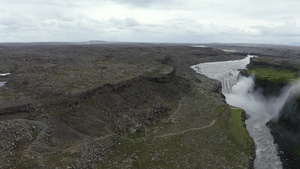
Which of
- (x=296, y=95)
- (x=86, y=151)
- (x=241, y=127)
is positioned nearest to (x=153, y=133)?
(x=86, y=151)

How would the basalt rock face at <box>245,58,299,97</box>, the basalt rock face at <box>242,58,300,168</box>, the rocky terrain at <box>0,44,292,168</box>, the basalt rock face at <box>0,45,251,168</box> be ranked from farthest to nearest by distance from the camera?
the basalt rock face at <box>245,58,299,97</box>
the basalt rock face at <box>242,58,300,168</box>
the rocky terrain at <box>0,44,292,168</box>
the basalt rock face at <box>0,45,251,168</box>

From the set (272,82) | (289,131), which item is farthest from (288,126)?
(272,82)

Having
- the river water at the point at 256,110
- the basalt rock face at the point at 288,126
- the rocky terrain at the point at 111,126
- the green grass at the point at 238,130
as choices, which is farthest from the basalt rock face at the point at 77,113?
the basalt rock face at the point at 288,126

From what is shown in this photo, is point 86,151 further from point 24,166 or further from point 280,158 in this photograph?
point 280,158

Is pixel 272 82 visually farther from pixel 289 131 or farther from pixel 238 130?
pixel 238 130

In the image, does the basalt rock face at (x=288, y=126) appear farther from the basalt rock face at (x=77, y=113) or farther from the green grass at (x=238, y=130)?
the basalt rock face at (x=77, y=113)

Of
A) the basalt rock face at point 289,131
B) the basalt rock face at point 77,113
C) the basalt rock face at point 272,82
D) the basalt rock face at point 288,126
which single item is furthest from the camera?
the basalt rock face at point 272,82

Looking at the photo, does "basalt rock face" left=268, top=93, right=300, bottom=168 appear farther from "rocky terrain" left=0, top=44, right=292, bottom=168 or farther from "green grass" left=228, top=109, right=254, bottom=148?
"rocky terrain" left=0, top=44, right=292, bottom=168

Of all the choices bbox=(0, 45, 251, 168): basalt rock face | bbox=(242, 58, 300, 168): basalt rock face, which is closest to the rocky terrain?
bbox=(0, 45, 251, 168): basalt rock face

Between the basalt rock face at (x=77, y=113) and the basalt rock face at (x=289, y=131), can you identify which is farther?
the basalt rock face at (x=289, y=131)
